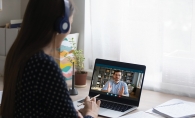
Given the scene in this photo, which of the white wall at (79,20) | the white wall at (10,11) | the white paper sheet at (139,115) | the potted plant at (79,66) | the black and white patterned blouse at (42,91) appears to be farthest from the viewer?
the white wall at (10,11)

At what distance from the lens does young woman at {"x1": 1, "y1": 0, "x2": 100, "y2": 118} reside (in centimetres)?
111

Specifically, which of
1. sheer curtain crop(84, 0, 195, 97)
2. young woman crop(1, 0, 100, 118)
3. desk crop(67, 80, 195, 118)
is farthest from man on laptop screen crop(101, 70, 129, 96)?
young woman crop(1, 0, 100, 118)

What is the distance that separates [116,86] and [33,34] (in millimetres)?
902

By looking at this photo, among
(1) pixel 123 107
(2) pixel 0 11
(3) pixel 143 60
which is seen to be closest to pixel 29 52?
(1) pixel 123 107

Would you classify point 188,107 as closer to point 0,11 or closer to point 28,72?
point 28,72

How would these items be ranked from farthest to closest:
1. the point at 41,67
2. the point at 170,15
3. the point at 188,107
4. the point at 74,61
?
the point at 74,61
the point at 170,15
the point at 188,107
the point at 41,67

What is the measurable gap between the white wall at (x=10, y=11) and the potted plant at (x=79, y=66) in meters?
0.63

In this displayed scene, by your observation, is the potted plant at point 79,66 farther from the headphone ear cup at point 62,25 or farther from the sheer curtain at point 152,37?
the headphone ear cup at point 62,25

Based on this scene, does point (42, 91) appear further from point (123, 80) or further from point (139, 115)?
point (123, 80)

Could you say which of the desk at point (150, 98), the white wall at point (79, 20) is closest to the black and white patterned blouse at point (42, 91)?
the desk at point (150, 98)

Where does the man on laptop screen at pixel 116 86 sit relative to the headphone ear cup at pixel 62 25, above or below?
below

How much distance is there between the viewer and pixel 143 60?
2229 mm

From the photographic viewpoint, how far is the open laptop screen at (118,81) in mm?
1921

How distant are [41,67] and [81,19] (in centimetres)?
142
